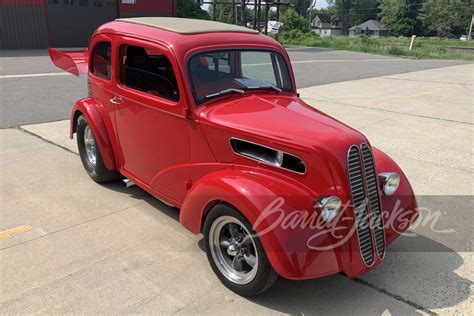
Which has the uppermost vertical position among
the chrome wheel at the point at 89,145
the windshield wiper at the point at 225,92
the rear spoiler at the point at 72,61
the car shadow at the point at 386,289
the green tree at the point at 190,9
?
the green tree at the point at 190,9

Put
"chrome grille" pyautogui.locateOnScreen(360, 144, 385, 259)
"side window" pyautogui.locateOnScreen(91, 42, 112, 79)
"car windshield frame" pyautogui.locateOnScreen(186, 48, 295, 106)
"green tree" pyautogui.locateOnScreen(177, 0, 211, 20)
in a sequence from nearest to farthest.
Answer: "chrome grille" pyautogui.locateOnScreen(360, 144, 385, 259) < "car windshield frame" pyautogui.locateOnScreen(186, 48, 295, 106) < "side window" pyautogui.locateOnScreen(91, 42, 112, 79) < "green tree" pyautogui.locateOnScreen(177, 0, 211, 20)

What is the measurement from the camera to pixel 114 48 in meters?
4.06

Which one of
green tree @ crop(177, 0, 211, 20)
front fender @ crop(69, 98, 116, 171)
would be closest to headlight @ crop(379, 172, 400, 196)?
front fender @ crop(69, 98, 116, 171)

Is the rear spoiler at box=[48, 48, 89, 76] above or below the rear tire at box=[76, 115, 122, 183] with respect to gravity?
above

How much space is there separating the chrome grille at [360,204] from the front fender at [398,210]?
34 centimetres

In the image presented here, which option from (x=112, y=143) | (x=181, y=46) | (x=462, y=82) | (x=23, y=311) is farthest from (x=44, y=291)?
(x=462, y=82)

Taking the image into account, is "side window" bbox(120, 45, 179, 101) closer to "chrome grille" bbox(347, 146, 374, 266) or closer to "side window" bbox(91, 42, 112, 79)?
"side window" bbox(91, 42, 112, 79)

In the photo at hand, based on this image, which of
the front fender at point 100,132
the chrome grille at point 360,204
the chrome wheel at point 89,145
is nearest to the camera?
the chrome grille at point 360,204

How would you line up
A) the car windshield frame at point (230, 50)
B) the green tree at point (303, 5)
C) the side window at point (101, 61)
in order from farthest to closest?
the green tree at point (303, 5), the side window at point (101, 61), the car windshield frame at point (230, 50)

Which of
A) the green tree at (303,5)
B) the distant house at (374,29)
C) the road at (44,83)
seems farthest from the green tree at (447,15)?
the road at (44,83)

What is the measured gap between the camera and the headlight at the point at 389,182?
314cm

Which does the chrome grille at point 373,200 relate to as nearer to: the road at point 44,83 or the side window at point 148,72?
the side window at point 148,72

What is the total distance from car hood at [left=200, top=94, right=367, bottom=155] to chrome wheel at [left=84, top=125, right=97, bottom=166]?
2208 millimetres

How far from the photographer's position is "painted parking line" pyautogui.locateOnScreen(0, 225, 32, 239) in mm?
3648
